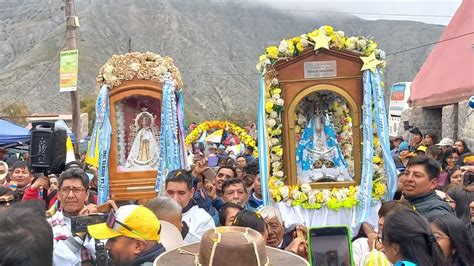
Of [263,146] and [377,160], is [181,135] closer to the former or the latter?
[263,146]

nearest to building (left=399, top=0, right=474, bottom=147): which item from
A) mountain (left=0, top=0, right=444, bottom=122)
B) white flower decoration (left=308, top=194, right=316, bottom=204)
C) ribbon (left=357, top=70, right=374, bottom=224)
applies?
ribbon (left=357, top=70, right=374, bottom=224)

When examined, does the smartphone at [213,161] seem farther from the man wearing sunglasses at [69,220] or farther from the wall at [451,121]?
the man wearing sunglasses at [69,220]

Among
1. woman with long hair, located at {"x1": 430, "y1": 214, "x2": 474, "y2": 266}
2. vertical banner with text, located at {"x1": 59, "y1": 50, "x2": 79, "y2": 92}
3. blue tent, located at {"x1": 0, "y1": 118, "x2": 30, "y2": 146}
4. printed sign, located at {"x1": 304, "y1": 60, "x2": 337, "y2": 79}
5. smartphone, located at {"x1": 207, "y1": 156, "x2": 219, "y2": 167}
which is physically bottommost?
woman with long hair, located at {"x1": 430, "y1": 214, "x2": 474, "y2": 266}

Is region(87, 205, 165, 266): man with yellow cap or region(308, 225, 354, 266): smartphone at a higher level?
region(87, 205, 165, 266): man with yellow cap

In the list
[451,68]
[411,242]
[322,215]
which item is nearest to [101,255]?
[411,242]

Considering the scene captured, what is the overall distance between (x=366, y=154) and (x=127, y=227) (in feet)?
12.9

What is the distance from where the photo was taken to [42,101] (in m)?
56.4

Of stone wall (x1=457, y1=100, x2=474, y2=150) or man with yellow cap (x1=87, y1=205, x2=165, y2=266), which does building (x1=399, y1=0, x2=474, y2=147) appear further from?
man with yellow cap (x1=87, y1=205, x2=165, y2=266)

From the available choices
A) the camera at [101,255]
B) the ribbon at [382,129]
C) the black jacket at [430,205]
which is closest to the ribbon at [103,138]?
the ribbon at [382,129]

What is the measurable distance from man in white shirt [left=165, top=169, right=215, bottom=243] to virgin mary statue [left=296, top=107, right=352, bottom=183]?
1.90m

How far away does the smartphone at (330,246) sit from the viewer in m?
3.82

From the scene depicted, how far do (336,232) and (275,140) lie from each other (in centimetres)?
280

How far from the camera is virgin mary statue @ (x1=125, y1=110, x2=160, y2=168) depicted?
745 centimetres

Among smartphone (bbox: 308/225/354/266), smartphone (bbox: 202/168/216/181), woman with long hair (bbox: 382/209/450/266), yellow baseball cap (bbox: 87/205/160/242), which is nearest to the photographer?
woman with long hair (bbox: 382/209/450/266)
